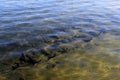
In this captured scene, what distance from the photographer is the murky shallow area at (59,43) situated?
613cm

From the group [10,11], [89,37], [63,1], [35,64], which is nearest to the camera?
[35,64]

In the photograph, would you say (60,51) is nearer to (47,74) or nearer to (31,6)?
(47,74)

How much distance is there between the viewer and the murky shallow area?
6.13 meters

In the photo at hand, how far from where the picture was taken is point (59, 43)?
7.70m

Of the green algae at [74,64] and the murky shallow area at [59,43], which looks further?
the murky shallow area at [59,43]

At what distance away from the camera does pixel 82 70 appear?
6219 mm

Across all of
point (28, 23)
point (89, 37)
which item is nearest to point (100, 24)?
point (89, 37)

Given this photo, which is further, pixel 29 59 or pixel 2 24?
pixel 2 24

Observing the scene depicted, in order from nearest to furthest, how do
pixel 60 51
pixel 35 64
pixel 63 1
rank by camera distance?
1. pixel 35 64
2. pixel 60 51
3. pixel 63 1

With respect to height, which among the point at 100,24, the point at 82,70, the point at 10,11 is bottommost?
the point at 82,70

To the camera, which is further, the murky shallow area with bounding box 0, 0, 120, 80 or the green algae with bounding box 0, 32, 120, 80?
the murky shallow area with bounding box 0, 0, 120, 80

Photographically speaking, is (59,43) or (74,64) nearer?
(74,64)

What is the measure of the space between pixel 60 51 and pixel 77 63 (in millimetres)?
872

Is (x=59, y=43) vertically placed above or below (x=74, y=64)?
above
